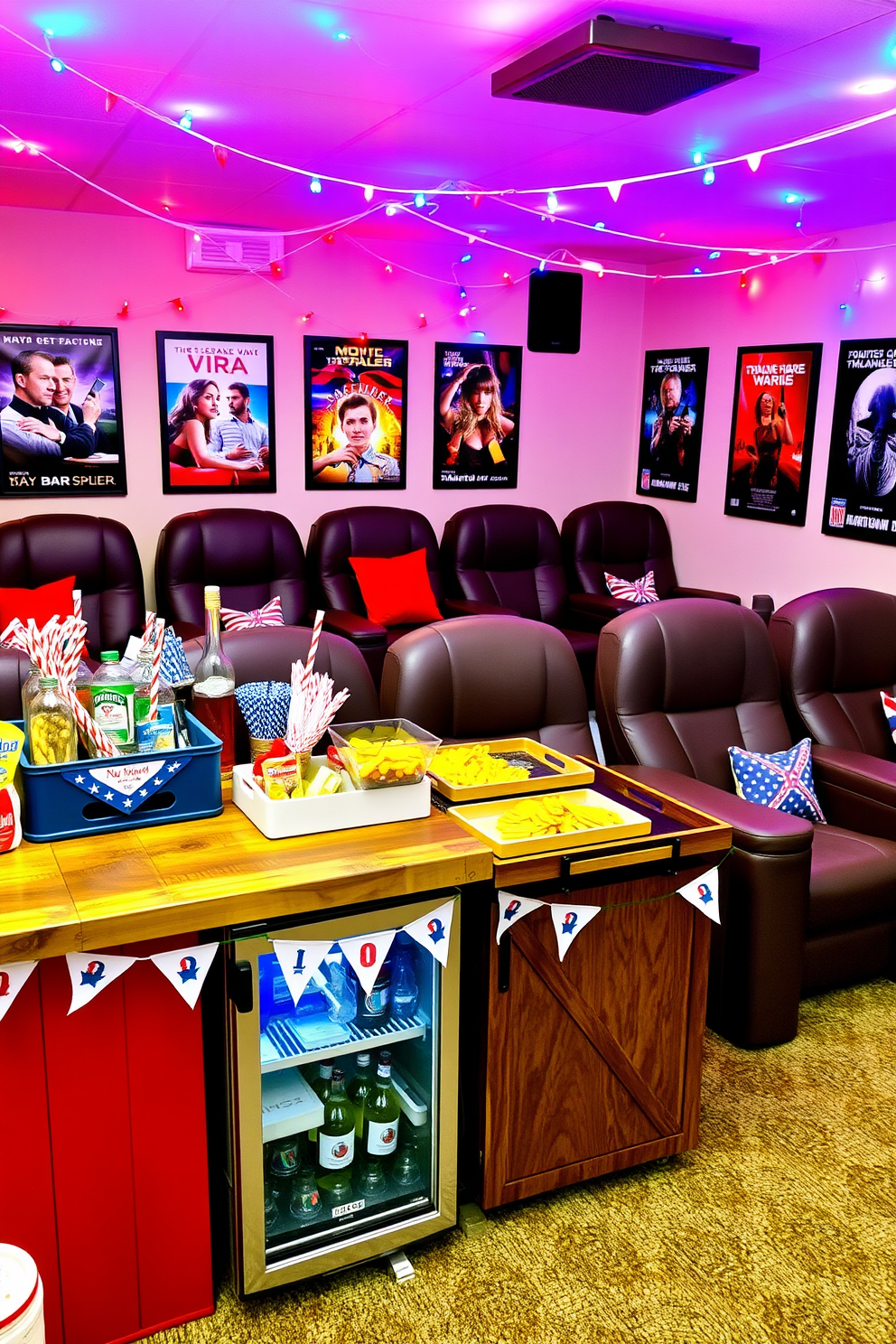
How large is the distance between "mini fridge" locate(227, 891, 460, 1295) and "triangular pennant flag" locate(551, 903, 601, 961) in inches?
7.8

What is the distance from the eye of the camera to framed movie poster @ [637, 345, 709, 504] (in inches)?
241

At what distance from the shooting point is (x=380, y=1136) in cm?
210

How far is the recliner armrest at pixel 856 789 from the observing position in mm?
3305

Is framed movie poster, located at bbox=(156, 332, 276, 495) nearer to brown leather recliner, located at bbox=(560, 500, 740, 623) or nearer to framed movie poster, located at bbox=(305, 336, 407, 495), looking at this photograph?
framed movie poster, located at bbox=(305, 336, 407, 495)

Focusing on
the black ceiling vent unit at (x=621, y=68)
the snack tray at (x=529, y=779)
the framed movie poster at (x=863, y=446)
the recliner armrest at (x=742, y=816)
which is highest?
the black ceiling vent unit at (x=621, y=68)

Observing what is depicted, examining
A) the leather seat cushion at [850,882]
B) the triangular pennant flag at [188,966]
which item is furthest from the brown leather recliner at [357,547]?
the triangular pennant flag at [188,966]

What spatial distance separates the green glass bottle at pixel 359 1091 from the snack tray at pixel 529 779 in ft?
1.78

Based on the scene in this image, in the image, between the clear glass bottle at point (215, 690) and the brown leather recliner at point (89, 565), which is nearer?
the clear glass bottle at point (215, 690)

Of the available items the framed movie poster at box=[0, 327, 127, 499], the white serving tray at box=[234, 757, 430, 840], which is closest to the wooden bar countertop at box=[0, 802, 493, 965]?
the white serving tray at box=[234, 757, 430, 840]

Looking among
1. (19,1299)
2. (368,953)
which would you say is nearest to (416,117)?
(368,953)

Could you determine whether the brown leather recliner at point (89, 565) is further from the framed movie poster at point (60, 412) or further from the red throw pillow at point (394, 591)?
the red throw pillow at point (394, 591)

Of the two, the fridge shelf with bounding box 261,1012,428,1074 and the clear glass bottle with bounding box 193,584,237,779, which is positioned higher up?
the clear glass bottle with bounding box 193,584,237,779

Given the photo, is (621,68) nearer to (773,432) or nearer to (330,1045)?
(330,1045)

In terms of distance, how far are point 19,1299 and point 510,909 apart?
38.8 inches
